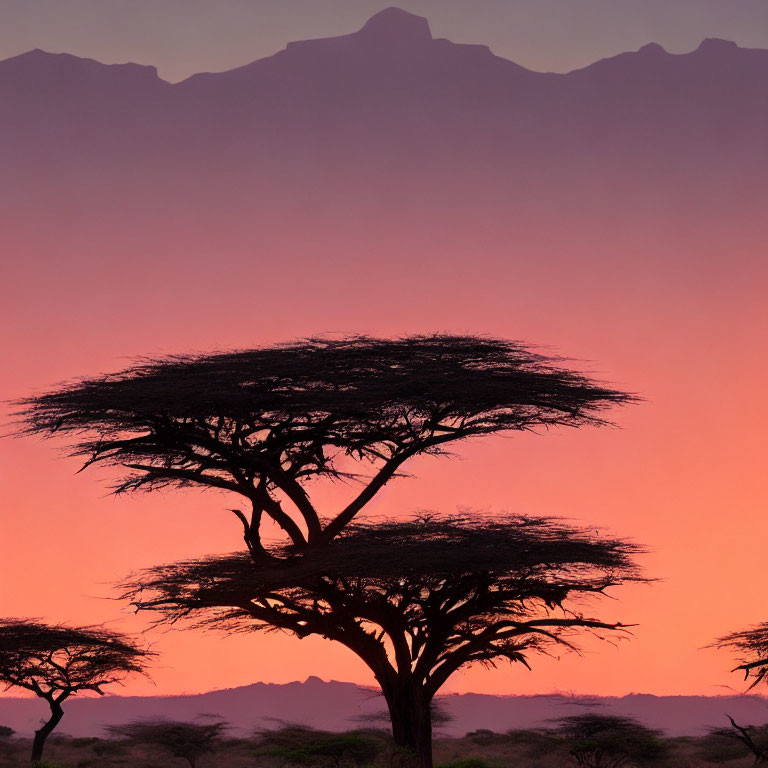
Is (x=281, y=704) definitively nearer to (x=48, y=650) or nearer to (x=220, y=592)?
(x=48, y=650)

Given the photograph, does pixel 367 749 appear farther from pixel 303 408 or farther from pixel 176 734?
pixel 303 408

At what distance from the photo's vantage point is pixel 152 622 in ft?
88.9

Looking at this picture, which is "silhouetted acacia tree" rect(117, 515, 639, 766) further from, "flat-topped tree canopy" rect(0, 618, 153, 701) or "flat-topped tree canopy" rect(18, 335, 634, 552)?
"flat-topped tree canopy" rect(0, 618, 153, 701)

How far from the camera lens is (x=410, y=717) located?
27219 mm

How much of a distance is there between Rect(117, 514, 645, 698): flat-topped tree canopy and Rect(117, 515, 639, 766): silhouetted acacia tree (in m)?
0.03

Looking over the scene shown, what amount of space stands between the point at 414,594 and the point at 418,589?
0.84ft

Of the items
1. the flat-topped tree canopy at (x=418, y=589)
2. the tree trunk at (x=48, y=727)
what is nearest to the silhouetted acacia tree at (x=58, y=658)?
the tree trunk at (x=48, y=727)

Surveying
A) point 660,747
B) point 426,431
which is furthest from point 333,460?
point 660,747

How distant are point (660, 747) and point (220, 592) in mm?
25474

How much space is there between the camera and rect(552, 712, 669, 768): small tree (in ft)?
148

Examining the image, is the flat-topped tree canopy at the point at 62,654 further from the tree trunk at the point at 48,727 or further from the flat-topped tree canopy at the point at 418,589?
the flat-topped tree canopy at the point at 418,589

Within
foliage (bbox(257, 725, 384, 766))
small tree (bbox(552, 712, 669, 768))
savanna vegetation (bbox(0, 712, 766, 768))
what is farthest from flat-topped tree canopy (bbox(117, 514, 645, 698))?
small tree (bbox(552, 712, 669, 768))

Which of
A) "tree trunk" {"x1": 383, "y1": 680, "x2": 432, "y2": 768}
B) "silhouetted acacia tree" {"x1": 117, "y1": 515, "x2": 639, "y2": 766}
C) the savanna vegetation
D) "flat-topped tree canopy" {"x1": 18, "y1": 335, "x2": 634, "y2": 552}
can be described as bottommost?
the savanna vegetation

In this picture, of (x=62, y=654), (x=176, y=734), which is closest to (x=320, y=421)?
(x=62, y=654)
